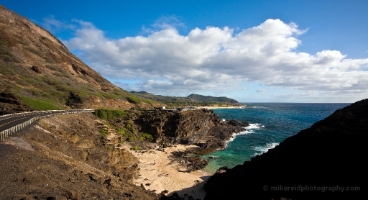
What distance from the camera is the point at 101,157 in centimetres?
2550

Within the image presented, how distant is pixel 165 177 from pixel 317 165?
21.4m

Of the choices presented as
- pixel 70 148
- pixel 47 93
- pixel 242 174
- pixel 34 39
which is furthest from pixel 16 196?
pixel 34 39

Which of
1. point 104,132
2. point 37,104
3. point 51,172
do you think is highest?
point 37,104

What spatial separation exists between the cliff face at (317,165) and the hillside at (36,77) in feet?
136

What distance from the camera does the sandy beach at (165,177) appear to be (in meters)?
26.1

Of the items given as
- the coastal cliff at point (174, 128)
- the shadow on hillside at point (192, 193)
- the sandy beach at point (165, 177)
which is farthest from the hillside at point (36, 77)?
the shadow on hillside at point (192, 193)

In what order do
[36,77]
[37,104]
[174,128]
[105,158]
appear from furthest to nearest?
[36,77] → [174,128] → [37,104] → [105,158]

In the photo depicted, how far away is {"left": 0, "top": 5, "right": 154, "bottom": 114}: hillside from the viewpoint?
4641cm

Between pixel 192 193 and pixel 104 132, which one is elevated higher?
pixel 104 132

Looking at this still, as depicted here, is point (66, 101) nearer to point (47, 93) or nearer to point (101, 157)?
point (47, 93)

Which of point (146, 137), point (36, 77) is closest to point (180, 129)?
point (146, 137)

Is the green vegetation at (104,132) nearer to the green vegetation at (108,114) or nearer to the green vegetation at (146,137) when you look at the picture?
the green vegetation at (108,114)

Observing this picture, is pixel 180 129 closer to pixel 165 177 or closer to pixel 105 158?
pixel 165 177

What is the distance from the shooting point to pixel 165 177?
30172mm
